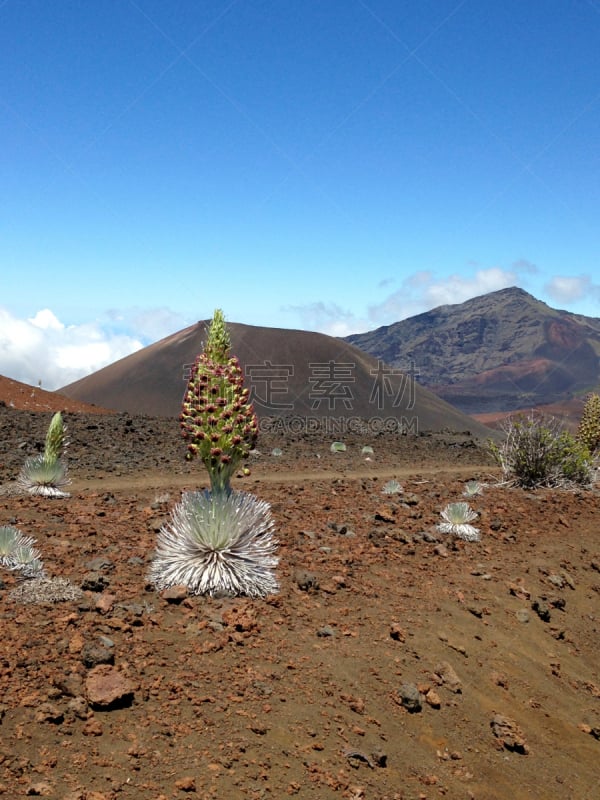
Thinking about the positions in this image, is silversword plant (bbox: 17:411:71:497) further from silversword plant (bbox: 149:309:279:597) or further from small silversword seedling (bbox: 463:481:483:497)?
small silversword seedling (bbox: 463:481:483:497)

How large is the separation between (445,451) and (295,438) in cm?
387

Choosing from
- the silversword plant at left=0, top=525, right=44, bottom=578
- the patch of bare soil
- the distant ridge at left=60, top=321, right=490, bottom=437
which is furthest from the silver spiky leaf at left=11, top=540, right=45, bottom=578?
the distant ridge at left=60, top=321, right=490, bottom=437

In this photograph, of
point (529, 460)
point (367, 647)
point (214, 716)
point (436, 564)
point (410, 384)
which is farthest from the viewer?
point (410, 384)

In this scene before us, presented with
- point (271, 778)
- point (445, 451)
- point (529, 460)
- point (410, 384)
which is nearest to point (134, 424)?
point (445, 451)

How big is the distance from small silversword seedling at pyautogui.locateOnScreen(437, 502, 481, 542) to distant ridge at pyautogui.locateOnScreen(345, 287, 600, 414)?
215 ft

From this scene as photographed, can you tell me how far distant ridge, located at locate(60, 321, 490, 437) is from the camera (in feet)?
115

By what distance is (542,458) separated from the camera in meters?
9.91

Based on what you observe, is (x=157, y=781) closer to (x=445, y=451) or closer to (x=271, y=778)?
(x=271, y=778)

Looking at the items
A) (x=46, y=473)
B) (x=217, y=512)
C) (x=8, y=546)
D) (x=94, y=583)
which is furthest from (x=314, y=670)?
(x=46, y=473)

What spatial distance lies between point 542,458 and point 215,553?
675cm

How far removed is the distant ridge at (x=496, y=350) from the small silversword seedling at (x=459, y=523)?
65.7 m

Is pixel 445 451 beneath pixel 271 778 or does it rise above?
above

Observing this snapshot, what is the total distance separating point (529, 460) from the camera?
9.96 m

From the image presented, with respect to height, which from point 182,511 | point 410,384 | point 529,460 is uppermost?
point 410,384
